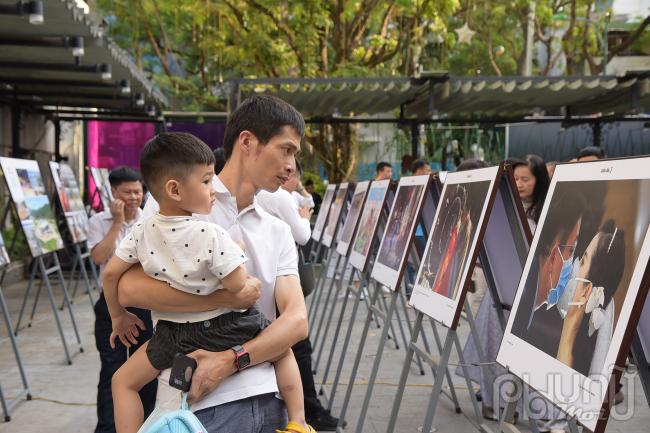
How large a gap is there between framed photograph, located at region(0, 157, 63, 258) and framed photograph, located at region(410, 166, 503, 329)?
4327 mm

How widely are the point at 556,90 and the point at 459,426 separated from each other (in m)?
6.68

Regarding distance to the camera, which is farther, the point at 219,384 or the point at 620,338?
the point at 219,384

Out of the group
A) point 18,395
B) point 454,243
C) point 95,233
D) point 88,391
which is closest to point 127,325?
point 454,243

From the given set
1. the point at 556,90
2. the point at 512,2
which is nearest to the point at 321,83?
the point at 556,90

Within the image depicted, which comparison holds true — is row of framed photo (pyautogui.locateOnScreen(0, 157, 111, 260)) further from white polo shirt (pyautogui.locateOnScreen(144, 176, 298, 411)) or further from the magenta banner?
the magenta banner

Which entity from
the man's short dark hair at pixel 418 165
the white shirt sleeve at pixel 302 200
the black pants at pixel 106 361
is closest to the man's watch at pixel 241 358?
the black pants at pixel 106 361

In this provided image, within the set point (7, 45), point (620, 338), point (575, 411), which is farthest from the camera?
point (7, 45)

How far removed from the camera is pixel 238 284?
220 cm

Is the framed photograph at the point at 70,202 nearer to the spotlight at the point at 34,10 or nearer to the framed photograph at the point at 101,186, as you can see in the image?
the framed photograph at the point at 101,186

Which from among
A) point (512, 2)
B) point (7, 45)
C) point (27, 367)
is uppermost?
point (512, 2)

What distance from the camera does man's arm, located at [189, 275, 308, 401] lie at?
2.16 meters

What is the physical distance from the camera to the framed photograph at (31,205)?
696 cm

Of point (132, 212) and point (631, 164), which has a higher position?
point (631, 164)

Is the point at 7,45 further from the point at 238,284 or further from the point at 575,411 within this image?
the point at 575,411
